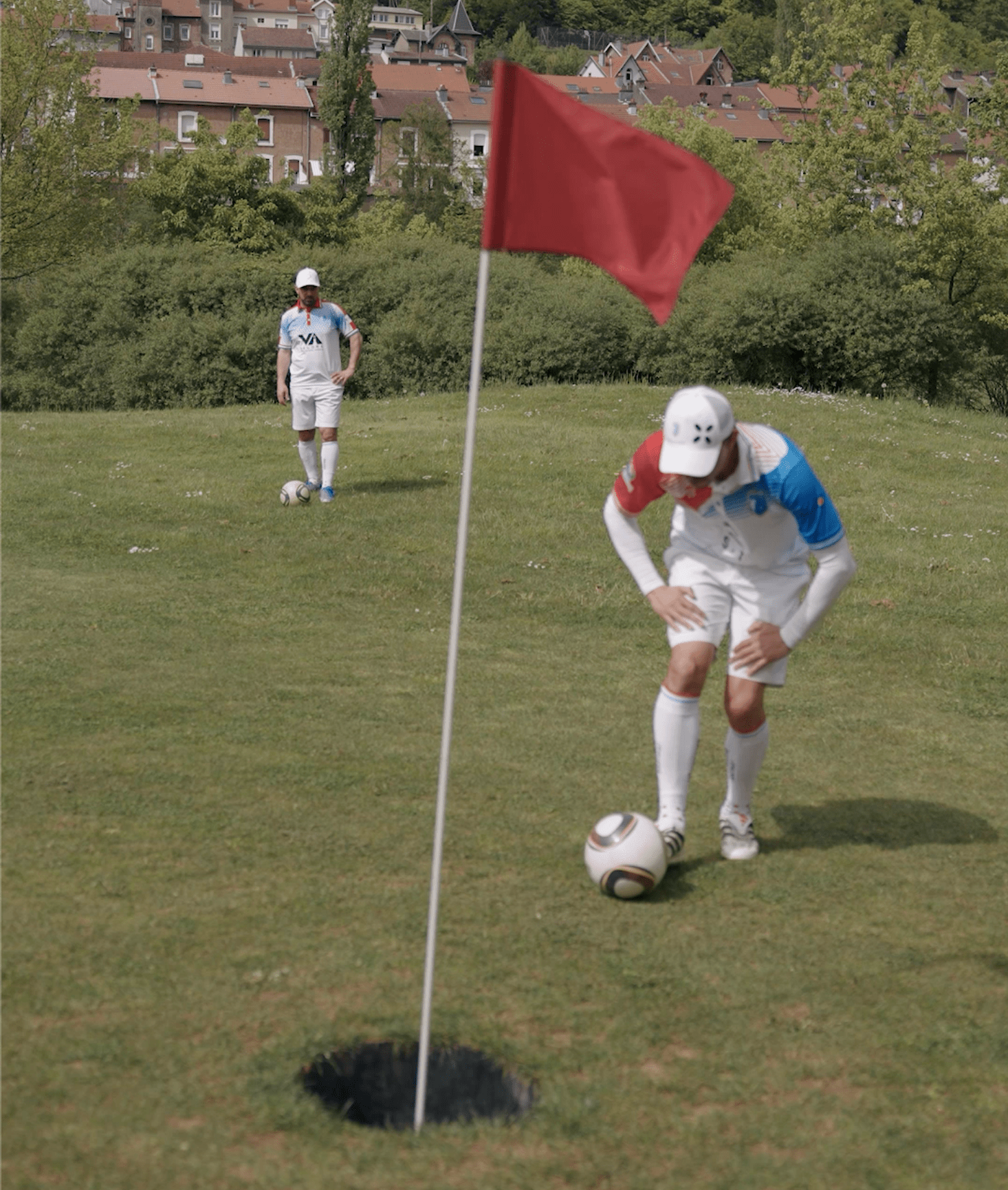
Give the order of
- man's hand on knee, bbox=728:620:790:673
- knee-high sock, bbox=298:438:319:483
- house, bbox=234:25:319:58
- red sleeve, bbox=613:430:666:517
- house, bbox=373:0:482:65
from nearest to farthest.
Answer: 1. red sleeve, bbox=613:430:666:517
2. man's hand on knee, bbox=728:620:790:673
3. knee-high sock, bbox=298:438:319:483
4. house, bbox=234:25:319:58
5. house, bbox=373:0:482:65

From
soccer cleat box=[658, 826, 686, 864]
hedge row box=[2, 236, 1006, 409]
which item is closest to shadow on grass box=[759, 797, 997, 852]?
soccer cleat box=[658, 826, 686, 864]

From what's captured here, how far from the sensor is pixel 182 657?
1088 cm

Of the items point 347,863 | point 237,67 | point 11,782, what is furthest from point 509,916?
point 237,67

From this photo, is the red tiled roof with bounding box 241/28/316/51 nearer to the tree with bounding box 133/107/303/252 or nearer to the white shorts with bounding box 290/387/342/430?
the tree with bounding box 133/107/303/252

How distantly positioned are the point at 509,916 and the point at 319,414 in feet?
39.3

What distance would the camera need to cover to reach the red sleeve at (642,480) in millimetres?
6562

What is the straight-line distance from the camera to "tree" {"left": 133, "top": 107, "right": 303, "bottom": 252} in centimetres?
6006

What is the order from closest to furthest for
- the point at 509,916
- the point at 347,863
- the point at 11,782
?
the point at 509,916 < the point at 347,863 < the point at 11,782

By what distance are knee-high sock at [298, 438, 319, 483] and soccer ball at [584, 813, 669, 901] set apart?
11.7m

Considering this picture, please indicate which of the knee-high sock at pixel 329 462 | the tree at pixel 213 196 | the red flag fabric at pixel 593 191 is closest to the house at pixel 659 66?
the tree at pixel 213 196

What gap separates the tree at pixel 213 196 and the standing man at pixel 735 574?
5438 cm

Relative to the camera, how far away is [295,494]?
17.4 metres

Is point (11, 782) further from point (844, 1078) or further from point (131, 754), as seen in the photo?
point (844, 1078)

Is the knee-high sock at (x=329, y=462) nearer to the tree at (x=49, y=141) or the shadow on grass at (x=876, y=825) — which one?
the shadow on grass at (x=876, y=825)
